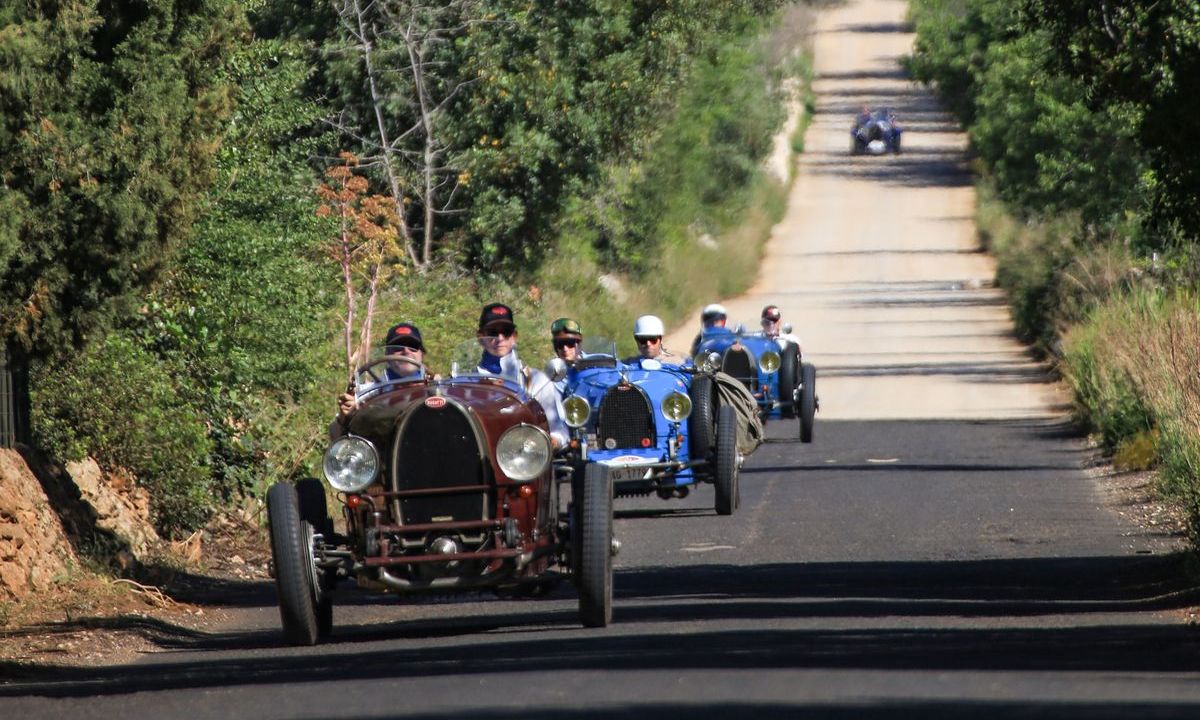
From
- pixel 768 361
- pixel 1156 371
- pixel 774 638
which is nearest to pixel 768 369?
pixel 768 361

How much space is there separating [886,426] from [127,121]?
19443 mm

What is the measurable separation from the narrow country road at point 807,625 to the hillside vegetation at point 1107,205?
1.05 metres

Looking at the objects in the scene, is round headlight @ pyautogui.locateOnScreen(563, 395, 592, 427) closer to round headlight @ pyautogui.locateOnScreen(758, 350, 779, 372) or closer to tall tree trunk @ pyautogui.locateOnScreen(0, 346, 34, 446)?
tall tree trunk @ pyautogui.locateOnScreen(0, 346, 34, 446)

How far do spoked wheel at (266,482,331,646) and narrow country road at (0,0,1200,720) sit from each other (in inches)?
10.1

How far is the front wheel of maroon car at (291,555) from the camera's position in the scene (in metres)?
12.5

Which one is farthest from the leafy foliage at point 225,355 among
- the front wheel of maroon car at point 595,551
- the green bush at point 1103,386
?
the green bush at point 1103,386

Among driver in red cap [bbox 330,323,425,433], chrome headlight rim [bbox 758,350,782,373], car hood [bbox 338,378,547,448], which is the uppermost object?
driver in red cap [bbox 330,323,425,433]

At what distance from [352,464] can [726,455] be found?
7117mm

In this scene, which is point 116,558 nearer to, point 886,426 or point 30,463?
point 30,463

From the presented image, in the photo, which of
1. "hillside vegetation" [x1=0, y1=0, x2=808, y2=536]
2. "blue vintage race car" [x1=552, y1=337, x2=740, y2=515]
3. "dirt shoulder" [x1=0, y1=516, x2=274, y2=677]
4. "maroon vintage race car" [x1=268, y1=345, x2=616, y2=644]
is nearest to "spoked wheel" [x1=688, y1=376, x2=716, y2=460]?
"blue vintage race car" [x1=552, y1=337, x2=740, y2=515]

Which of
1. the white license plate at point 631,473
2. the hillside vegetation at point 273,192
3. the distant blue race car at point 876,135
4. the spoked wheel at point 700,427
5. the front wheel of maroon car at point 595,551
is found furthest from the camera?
the distant blue race car at point 876,135

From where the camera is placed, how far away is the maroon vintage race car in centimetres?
1254

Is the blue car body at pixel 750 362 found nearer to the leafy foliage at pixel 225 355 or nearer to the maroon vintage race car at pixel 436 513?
the leafy foliage at pixel 225 355

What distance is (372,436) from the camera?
12.9m
